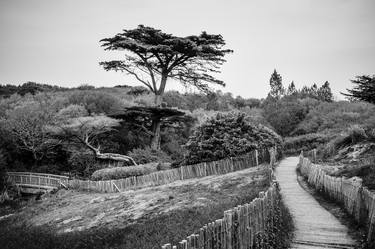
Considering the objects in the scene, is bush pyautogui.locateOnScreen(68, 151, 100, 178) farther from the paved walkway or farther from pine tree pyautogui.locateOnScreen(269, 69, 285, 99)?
pine tree pyautogui.locateOnScreen(269, 69, 285, 99)

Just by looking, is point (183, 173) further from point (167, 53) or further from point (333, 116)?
point (333, 116)

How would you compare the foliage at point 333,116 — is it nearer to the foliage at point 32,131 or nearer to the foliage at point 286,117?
the foliage at point 286,117

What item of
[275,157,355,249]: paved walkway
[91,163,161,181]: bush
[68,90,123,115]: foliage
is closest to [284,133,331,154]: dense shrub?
[68,90,123,115]: foliage

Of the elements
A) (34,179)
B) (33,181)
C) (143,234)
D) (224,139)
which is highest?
(224,139)

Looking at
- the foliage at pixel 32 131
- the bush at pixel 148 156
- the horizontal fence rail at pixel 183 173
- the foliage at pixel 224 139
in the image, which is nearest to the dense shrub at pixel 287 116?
the bush at pixel 148 156

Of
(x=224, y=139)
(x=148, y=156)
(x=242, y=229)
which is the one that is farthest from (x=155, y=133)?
(x=242, y=229)

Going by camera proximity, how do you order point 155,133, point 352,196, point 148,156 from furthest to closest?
point 155,133
point 148,156
point 352,196

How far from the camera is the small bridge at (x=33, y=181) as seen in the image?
33.0m

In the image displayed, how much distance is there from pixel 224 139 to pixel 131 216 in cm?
942

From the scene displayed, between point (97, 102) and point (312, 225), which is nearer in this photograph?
→ point (312, 225)

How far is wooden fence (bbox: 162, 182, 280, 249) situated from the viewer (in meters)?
6.17

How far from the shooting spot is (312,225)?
11.1 m

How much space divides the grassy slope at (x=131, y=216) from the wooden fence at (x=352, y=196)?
2.56 m

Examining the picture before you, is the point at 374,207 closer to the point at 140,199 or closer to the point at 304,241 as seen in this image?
the point at 304,241
